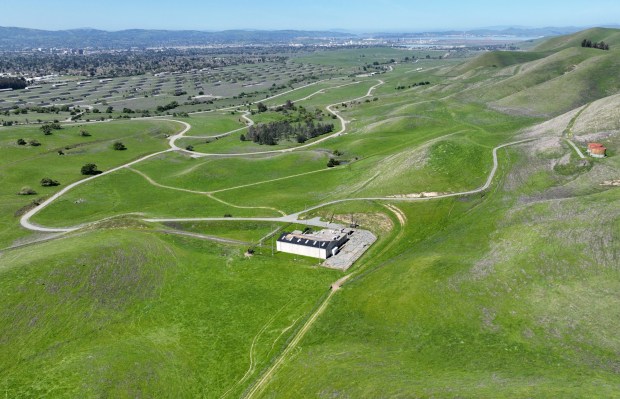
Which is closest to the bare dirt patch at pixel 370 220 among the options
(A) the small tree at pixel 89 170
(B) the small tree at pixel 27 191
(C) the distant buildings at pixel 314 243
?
(C) the distant buildings at pixel 314 243

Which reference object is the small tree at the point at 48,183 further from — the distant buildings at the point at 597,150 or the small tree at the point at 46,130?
the distant buildings at the point at 597,150

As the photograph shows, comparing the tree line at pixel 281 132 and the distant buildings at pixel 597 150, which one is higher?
the distant buildings at pixel 597 150

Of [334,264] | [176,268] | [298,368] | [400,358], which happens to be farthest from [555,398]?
[176,268]

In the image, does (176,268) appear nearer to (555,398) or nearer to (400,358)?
(400,358)

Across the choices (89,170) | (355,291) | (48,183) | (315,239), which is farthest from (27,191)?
(355,291)

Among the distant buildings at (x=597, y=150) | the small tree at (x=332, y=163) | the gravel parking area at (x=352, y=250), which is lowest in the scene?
the gravel parking area at (x=352, y=250)

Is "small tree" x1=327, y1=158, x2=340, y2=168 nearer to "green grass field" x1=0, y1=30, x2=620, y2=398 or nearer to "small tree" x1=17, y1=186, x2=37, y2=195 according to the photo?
"green grass field" x1=0, y1=30, x2=620, y2=398
